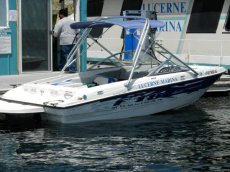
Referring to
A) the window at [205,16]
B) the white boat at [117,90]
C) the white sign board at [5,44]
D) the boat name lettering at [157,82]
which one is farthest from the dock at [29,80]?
the boat name lettering at [157,82]

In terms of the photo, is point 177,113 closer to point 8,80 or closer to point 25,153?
point 8,80

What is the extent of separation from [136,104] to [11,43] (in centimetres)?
325

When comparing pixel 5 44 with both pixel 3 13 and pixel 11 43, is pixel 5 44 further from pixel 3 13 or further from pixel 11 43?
pixel 3 13

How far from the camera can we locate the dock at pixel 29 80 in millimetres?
12438

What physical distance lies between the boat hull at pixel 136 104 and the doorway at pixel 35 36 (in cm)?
269

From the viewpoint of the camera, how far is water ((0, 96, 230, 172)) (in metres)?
8.27

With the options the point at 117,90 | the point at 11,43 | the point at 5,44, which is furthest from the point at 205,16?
the point at 117,90

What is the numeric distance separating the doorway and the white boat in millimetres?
1420

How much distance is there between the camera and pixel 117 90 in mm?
11000

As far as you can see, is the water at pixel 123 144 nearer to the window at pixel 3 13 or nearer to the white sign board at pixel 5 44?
the white sign board at pixel 5 44

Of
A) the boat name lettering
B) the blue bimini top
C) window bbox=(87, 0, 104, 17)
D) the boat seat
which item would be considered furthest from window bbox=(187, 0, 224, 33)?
the boat seat

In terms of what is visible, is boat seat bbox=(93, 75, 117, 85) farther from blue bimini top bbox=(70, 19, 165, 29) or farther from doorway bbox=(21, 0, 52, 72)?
doorway bbox=(21, 0, 52, 72)

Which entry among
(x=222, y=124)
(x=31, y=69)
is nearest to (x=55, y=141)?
(x=222, y=124)

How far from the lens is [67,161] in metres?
8.47
